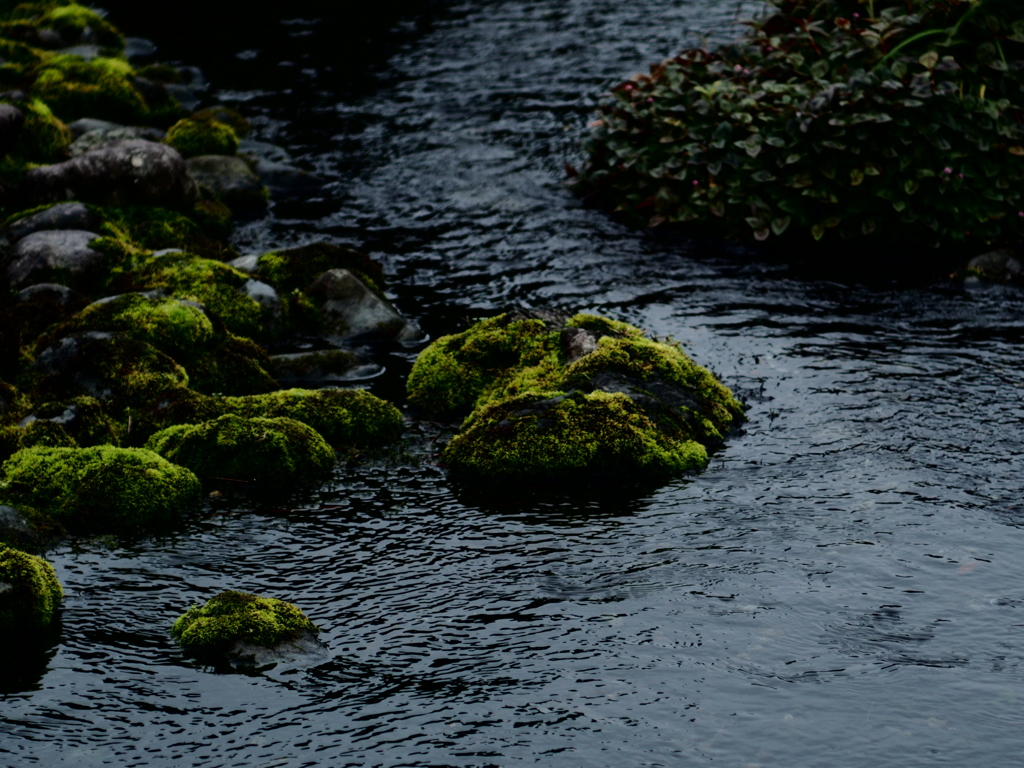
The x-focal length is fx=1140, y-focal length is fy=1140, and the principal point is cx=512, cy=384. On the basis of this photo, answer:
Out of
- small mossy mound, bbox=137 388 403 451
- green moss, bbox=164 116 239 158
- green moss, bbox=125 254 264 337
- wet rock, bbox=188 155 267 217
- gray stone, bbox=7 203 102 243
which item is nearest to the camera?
small mossy mound, bbox=137 388 403 451

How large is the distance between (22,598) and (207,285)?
5264mm

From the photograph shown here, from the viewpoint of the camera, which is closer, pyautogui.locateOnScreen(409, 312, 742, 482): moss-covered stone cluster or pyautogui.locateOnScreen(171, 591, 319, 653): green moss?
pyautogui.locateOnScreen(171, 591, 319, 653): green moss

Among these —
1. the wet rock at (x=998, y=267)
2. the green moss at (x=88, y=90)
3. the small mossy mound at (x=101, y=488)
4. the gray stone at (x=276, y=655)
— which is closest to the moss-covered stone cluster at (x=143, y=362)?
the small mossy mound at (x=101, y=488)

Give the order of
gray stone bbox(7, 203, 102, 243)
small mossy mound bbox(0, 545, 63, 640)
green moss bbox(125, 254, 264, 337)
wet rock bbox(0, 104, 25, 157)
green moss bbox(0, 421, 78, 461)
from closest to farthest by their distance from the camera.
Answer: small mossy mound bbox(0, 545, 63, 640) → green moss bbox(0, 421, 78, 461) → green moss bbox(125, 254, 264, 337) → gray stone bbox(7, 203, 102, 243) → wet rock bbox(0, 104, 25, 157)

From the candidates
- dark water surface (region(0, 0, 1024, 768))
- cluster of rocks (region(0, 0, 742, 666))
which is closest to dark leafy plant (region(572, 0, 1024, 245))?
dark water surface (region(0, 0, 1024, 768))

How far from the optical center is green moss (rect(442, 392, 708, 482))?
7.99 m

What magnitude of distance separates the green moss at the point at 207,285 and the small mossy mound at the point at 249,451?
2463 millimetres

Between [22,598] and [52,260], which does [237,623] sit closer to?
[22,598]

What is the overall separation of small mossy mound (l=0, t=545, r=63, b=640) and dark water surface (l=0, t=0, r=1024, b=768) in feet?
0.74

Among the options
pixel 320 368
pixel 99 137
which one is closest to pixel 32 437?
pixel 320 368

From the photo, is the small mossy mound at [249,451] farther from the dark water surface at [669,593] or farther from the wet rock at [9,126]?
the wet rock at [9,126]

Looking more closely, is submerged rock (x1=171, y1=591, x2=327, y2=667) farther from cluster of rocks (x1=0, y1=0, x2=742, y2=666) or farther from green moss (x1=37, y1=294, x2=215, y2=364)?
green moss (x1=37, y1=294, x2=215, y2=364)

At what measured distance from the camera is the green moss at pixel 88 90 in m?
16.8

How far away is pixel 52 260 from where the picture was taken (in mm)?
11078
